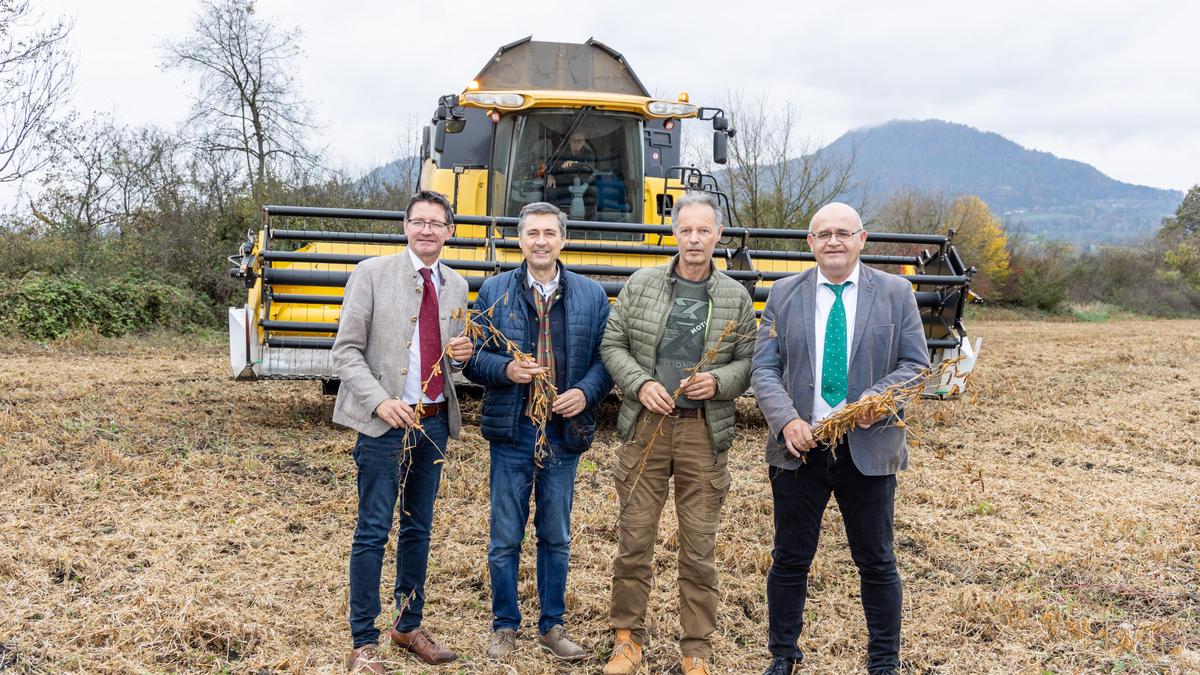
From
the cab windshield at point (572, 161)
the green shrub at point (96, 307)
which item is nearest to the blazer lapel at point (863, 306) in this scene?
the cab windshield at point (572, 161)

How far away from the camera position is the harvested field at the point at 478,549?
3.58m

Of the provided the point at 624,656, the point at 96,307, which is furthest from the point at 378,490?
the point at 96,307

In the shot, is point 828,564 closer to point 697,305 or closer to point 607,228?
point 697,305

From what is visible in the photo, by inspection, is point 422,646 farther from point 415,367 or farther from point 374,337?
point 374,337

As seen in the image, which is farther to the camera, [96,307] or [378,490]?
[96,307]

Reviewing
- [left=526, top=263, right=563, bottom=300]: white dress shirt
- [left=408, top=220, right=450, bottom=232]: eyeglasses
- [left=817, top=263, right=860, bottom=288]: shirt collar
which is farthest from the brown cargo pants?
[left=408, top=220, right=450, bottom=232]: eyeglasses

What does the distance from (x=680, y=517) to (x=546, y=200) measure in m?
4.70

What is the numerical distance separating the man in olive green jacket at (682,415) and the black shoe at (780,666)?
9.5 inches

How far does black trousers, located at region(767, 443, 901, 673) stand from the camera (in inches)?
128

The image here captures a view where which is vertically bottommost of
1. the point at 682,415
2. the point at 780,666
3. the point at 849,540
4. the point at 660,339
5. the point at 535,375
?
the point at 780,666

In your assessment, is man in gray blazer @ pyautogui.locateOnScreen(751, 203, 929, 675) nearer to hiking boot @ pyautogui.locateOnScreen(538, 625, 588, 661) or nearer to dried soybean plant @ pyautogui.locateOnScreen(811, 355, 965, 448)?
dried soybean plant @ pyautogui.locateOnScreen(811, 355, 965, 448)

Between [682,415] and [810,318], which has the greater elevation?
[810,318]

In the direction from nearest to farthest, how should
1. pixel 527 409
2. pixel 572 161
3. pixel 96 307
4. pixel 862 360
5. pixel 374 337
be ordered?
pixel 862 360 < pixel 374 337 < pixel 527 409 < pixel 572 161 < pixel 96 307

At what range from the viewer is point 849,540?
334 cm
